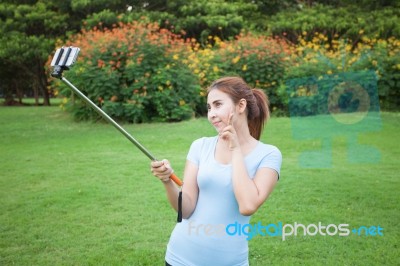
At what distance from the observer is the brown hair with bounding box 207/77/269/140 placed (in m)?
1.90

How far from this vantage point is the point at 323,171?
5.78 m

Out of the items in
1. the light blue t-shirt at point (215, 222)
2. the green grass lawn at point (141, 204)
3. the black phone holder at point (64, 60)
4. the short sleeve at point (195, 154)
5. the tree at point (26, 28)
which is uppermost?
the black phone holder at point (64, 60)

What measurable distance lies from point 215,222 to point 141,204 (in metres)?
2.93

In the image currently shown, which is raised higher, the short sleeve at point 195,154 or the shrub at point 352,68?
the short sleeve at point 195,154

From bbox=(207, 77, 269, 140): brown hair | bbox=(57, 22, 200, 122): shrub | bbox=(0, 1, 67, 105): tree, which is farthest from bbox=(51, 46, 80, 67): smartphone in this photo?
bbox=(0, 1, 67, 105): tree

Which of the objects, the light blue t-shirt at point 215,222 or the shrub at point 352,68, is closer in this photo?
the light blue t-shirt at point 215,222

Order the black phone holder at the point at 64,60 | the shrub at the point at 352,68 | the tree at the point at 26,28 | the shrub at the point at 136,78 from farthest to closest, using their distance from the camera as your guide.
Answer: the tree at the point at 26,28, the shrub at the point at 352,68, the shrub at the point at 136,78, the black phone holder at the point at 64,60

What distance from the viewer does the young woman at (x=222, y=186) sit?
1.75m

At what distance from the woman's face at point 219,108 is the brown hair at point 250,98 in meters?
0.02

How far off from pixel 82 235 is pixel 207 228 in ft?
7.70

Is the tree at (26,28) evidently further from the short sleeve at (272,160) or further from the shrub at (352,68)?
the short sleeve at (272,160)

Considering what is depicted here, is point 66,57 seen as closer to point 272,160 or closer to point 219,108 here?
point 219,108

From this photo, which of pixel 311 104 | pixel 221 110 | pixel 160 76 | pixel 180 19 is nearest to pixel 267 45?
pixel 311 104

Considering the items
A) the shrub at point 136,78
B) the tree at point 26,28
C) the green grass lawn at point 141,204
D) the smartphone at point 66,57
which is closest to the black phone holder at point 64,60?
the smartphone at point 66,57
